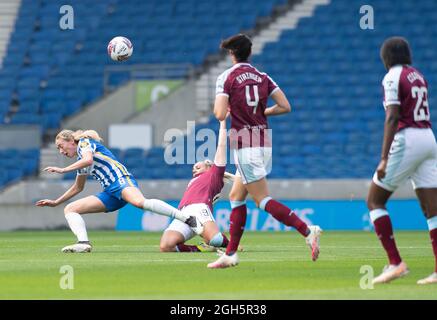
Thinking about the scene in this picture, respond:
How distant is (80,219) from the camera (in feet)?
44.9

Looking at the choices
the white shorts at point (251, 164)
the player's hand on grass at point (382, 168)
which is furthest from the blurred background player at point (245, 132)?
the player's hand on grass at point (382, 168)

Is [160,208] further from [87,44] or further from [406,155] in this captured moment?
[87,44]

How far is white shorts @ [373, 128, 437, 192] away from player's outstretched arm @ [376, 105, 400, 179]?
0.54 feet

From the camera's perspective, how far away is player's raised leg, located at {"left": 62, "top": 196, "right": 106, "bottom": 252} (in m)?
13.6

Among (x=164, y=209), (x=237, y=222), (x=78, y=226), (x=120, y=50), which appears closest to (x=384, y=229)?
(x=237, y=222)

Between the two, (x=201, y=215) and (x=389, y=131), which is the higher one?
(x=389, y=131)

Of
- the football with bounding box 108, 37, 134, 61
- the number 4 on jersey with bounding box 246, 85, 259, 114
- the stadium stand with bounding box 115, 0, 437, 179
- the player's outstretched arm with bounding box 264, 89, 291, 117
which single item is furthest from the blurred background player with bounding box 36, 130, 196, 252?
the stadium stand with bounding box 115, 0, 437, 179

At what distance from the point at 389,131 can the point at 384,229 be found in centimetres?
91

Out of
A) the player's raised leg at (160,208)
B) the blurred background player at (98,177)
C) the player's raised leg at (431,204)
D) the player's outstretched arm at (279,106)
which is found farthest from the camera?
the blurred background player at (98,177)

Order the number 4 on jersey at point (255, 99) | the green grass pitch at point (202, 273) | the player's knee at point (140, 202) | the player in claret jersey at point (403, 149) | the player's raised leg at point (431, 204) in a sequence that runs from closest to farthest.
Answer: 1. the green grass pitch at point (202, 273)
2. the player in claret jersey at point (403, 149)
3. the player's raised leg at point (431, 204)
4. the number 4 on jersey at point (255, 99)
5. the player's knee at point (140, 202)

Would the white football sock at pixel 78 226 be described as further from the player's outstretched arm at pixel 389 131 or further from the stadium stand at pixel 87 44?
the stadium stand at pixel 87 44

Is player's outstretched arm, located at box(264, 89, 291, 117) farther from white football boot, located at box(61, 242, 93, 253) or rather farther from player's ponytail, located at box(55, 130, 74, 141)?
white football boot, located at box(61, 242, 93, 253)

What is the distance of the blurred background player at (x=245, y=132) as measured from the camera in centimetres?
1052
